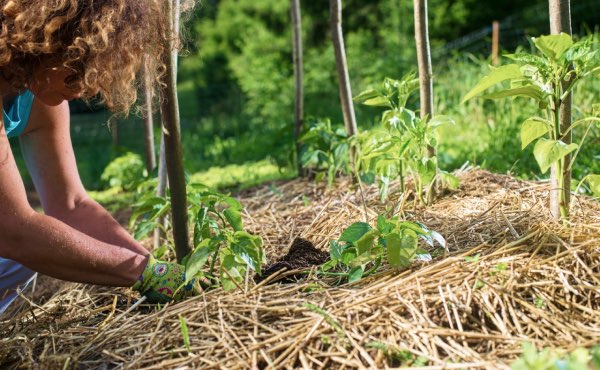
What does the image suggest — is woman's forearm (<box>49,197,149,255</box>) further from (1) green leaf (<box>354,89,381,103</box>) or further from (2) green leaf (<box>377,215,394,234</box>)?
(1) green leaf (<box>354,89,381,103</box>)

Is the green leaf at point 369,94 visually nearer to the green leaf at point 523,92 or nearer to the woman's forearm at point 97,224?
the green leaf at point 523,92

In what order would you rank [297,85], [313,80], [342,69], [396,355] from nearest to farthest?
[396,355]
[342,69]
[297,85]
[313,80]

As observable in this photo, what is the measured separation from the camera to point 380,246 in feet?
5.86

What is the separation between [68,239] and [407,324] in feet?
2.98

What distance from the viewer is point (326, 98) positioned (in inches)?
305

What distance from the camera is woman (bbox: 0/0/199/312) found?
1762mm

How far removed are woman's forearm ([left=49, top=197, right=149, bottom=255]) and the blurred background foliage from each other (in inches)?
31.5

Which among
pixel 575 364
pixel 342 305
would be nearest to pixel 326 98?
pixel 342 305

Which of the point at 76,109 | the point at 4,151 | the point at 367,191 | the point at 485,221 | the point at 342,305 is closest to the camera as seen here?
the point at 342,305

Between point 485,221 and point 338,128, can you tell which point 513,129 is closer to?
point 338,128

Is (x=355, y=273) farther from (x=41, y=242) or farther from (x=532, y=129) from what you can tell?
(x=41, y=242)

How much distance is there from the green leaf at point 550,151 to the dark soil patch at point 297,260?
2.34 ft

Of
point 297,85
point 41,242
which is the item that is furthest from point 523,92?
point 297,85

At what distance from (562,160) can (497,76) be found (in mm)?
317
